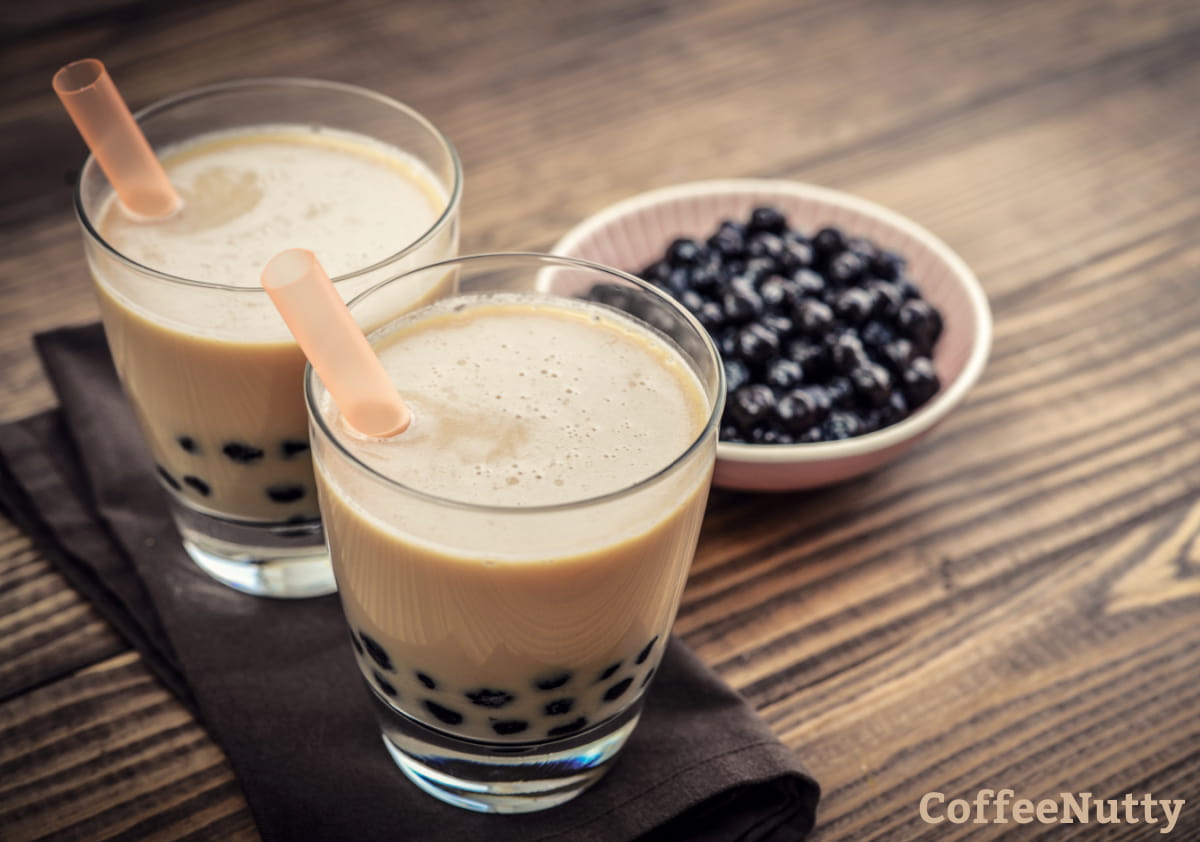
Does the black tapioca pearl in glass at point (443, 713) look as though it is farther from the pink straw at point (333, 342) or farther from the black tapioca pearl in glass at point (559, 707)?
the pink straw at point (333, 342)

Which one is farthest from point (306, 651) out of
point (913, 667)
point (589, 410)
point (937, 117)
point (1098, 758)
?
point (937, 117)

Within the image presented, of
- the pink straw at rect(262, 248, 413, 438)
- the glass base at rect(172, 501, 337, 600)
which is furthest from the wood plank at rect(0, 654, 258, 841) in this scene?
the pink straw at rect(262, 248, 413, 438)

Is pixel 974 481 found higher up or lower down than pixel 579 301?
lower down

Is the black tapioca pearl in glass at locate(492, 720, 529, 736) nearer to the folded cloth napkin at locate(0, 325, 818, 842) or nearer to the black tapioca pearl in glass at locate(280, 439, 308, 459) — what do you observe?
the folded cloth napkin at locate(0, 325, 818, 842)

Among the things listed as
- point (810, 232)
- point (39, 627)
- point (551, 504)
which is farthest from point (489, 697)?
point (810, 232)

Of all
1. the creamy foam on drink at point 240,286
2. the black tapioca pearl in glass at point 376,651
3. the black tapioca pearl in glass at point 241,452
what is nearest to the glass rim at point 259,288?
the creamy foam on drink at point 240,286

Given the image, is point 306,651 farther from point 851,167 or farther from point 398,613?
point 851,167
